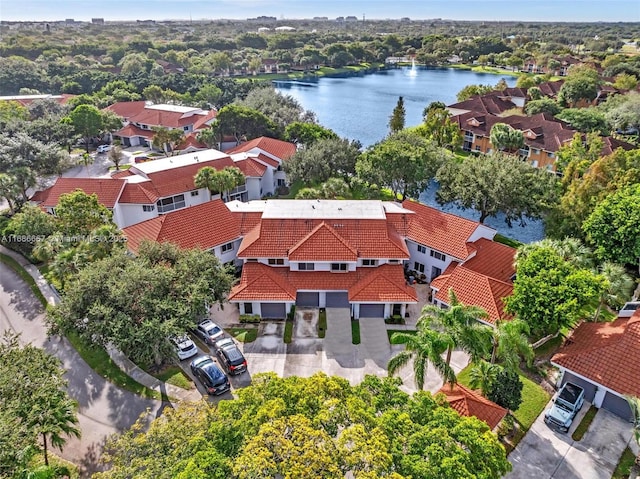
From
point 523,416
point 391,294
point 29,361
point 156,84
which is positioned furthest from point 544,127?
point 156,84

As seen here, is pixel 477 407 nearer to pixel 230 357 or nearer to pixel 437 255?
pixel 230 357

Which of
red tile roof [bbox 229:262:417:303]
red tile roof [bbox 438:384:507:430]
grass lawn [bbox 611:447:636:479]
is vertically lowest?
grass lawn [bbox 611:447:636:479]

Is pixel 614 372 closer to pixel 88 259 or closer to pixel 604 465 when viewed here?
pixel 604 465

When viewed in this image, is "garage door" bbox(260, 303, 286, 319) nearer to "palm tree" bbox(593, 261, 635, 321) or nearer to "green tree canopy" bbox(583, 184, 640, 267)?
"palm tree" bbox(593, 261, 635, 321)

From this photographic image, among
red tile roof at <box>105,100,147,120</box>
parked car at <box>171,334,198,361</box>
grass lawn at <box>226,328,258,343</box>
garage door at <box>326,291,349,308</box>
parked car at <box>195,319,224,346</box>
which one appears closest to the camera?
parked car at <box>171,334,198,361</box>

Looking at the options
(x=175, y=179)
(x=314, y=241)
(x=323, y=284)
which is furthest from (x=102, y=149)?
(x=323, y=284)

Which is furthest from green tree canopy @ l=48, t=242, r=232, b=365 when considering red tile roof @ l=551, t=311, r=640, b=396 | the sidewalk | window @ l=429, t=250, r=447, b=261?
red tile roof @ l=551, t=311, r=640, b=396

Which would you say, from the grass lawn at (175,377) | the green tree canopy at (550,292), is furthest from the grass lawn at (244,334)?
the green tree canopy at (550,292)
